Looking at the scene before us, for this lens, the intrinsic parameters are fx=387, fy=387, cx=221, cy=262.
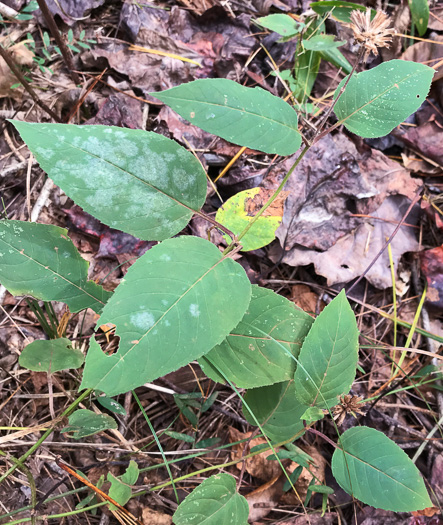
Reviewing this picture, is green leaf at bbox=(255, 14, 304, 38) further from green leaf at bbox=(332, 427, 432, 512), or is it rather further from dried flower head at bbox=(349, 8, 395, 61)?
green leaf at bbox=(332, 427, 432, 512)

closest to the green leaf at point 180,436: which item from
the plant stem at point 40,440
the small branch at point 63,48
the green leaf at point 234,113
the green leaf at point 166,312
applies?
the plant stem at point 40,440

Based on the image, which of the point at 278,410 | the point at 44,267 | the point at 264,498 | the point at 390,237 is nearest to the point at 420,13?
the point at 390,237

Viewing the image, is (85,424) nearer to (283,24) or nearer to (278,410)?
(278,410)

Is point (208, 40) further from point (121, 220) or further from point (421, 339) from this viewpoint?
point (421, 339)

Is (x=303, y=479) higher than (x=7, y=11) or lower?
lower

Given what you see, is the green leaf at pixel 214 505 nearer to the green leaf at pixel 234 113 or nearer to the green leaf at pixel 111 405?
the green leaf at pixel 111 405

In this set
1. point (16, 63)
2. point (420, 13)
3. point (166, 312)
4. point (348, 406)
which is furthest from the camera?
point (420, 13)

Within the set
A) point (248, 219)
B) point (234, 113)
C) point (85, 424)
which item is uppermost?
point (234, 113)
